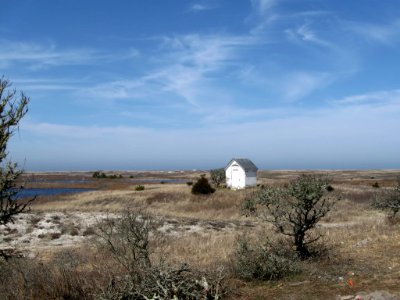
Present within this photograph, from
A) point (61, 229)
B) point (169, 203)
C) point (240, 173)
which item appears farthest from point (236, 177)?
point (61, 229)

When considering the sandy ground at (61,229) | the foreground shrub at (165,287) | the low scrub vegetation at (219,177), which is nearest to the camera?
the foreground shrub at (165,287)

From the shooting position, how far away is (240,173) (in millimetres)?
54469

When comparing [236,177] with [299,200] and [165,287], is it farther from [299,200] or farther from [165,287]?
[165,287]

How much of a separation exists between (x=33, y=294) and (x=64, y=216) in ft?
73.2

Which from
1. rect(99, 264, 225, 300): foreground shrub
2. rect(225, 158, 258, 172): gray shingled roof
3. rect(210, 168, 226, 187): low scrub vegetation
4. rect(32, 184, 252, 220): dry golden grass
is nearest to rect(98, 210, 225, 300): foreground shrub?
rect(99, 264, 225, 300): foreground shrub

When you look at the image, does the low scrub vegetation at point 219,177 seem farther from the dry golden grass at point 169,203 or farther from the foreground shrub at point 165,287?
the foreground shrub at point 165,287

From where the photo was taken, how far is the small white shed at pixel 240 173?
177ft


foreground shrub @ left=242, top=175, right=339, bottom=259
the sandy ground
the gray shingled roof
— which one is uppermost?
the gray shingled roof

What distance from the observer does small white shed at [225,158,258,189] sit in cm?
5400

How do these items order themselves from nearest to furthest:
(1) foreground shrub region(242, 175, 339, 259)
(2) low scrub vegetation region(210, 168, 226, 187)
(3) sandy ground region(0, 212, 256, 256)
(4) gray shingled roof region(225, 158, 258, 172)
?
(1) foreground shrub region(242, 175, 339, 259)
(3) sandy ground region(0, 212, 256, 256)
(4) gray shingled roof region(225, 158, 258, 172)
(2) low scrub vegetation region(210, 168, 226, 187)

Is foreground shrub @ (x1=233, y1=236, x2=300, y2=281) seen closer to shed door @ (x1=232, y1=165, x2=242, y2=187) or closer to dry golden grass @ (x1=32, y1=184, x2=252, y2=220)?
dry golden grass @ (x1=32, y1=184, x2=252, y2=220)

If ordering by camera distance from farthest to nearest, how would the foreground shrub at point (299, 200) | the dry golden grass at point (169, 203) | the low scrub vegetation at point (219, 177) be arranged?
the low scrub vegetation at point (219, 177) < the dry golden grass at point (169, 203) < the foreground shrub at point (299, 200)

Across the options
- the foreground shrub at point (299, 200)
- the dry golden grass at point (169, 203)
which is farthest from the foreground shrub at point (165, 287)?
the dry golden grass at point (169, 203)

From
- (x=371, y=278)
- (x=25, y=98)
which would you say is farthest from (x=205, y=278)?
(x=25, y=98)
